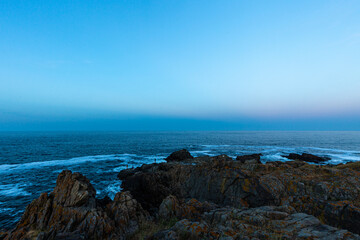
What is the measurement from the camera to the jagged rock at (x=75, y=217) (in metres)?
10.9

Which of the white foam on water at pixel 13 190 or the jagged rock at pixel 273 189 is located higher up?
the jagged rock at pixel 273 189

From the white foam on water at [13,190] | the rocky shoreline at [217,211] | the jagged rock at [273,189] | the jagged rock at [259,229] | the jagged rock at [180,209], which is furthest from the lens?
the white foam on water at [13,190]

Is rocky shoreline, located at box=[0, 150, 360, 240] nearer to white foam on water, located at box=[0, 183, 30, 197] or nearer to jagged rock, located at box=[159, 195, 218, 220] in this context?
jagged rock, located at box=[159, 195, 218, 220]

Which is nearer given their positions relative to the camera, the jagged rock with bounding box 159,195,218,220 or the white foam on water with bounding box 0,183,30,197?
the jagged rock with bounding box 159,195,218,220

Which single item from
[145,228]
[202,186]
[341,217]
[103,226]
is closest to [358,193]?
[341,217]

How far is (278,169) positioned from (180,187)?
14.2m

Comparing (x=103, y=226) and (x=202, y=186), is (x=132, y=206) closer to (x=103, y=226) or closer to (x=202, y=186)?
(x=103, y=226)

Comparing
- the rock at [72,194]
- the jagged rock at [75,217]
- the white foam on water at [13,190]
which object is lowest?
the white foam on water at [13,190]

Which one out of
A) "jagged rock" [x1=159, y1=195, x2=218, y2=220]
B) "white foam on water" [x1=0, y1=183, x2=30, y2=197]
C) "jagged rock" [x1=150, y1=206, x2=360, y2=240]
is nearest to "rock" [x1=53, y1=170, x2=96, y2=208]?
"jagged rock" [x1=159, y1=195, x2=218, y2=220]

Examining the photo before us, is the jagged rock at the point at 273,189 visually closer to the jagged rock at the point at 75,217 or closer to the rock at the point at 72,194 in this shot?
the jagged rock at the point at 75,217

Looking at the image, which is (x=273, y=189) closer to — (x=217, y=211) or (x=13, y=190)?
(x=217, y=211)

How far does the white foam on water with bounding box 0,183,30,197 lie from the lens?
2642cm

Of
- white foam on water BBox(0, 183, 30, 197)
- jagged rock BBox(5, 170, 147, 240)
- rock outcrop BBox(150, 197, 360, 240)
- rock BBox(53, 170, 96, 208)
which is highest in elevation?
rock outcrop BBox(150, 197, 360, 240)

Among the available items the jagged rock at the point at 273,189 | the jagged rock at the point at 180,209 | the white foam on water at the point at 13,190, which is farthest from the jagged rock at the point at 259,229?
the white foam on water at the point at 13,190
